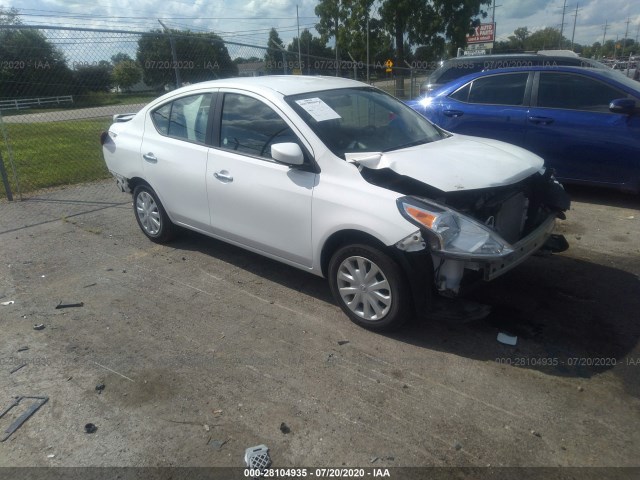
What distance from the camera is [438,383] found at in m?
3.19

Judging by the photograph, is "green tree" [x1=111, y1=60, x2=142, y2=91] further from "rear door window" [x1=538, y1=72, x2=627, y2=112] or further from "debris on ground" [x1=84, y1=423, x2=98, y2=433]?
"debris on ground" [x1=84, y1=423, x2=98, y2=433]

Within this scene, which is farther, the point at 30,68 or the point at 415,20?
the point at 415,20

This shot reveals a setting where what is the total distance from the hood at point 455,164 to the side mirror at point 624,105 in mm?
2536

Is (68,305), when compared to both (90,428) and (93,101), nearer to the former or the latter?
(90,428)

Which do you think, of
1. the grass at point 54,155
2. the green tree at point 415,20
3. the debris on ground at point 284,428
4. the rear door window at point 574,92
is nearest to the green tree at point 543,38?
the green tree at point 415,20

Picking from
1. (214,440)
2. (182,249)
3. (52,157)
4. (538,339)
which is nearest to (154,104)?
(182,249)

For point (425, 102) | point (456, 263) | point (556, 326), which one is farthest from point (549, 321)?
point (425, 102)

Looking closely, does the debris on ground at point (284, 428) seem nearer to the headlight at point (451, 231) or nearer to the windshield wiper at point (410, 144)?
the headlight at point (451, 231)

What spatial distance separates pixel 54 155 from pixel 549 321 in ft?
37.6

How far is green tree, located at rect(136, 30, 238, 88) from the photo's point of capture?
30.8ft

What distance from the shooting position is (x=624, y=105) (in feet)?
19.5

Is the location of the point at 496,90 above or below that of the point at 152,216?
above

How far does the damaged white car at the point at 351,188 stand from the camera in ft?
11.1

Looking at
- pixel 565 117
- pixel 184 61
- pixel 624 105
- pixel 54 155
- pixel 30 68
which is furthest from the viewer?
pixel 54 155
